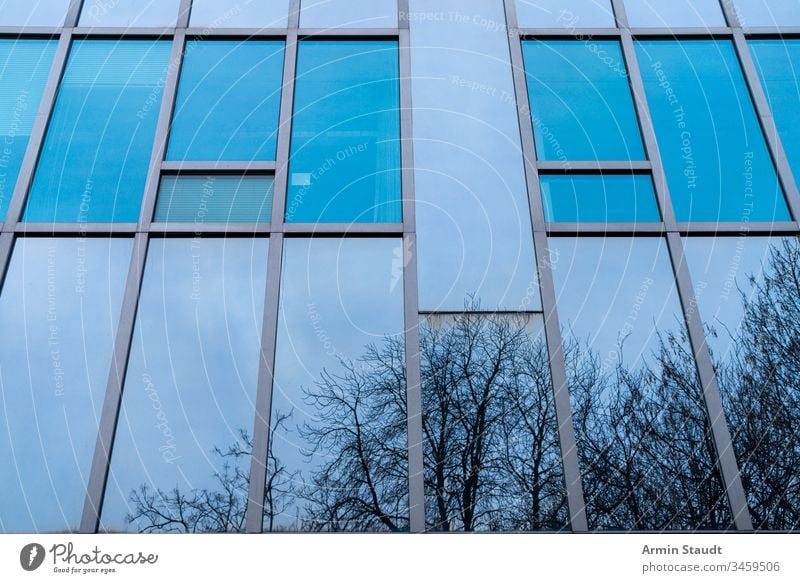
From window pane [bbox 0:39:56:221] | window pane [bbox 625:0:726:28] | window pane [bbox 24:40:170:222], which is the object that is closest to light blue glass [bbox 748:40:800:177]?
window pane [bbox 625:0:726:28]

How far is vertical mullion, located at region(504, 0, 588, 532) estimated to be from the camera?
5914 mm

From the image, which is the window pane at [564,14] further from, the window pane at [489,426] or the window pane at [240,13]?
the window pane at [489,426]

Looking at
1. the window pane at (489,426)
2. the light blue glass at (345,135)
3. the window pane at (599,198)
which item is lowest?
the window pane at (489,426)

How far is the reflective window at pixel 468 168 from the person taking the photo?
265 inches

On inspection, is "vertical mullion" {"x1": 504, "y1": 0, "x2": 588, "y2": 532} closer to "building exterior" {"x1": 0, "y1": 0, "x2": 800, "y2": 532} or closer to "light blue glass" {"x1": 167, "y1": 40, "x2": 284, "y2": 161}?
"building exterior" {"x1": 0, "y1": 0, "x2": 800, "y2": 532}

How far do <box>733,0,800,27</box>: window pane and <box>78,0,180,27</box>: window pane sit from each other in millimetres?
6213

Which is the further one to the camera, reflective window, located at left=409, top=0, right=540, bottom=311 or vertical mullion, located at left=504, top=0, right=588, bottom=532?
reflective window, located at left=409, top=0, right=540, bottom=311

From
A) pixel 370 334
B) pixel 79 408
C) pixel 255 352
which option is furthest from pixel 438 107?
pixel 79 408

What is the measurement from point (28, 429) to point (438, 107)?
15.8 ft

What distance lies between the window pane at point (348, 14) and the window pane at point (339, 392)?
2728 mm
